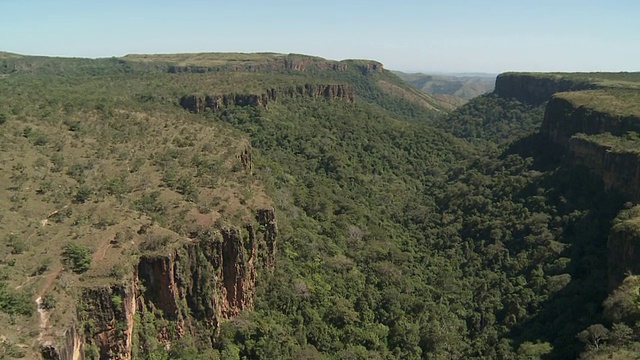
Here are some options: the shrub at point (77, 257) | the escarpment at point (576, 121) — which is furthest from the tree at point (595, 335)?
the shrub at point (77, 257)

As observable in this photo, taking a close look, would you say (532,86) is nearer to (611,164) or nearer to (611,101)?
(611,101)

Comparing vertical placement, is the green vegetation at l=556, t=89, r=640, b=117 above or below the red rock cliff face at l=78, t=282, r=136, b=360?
above

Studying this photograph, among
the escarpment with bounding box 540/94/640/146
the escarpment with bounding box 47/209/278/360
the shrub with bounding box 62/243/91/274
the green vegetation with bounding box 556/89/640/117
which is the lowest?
the escarpment with bounding box 47/209/278/360

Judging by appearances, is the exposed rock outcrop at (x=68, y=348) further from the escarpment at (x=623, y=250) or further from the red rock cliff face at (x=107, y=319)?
the escarpment at (x=623, y=250)

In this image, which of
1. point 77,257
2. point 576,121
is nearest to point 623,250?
point 576,121

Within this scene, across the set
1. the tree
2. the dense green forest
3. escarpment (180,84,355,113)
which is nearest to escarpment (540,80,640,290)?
the dense green forest

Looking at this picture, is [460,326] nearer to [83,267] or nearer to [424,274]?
[424,274]

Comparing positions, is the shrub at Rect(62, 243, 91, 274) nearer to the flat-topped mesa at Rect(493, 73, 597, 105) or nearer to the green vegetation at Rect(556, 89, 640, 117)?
the green vegetation at Rect(556, 89, 640, 117)
